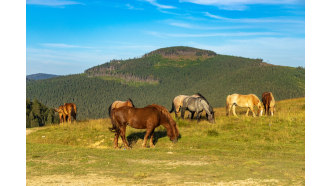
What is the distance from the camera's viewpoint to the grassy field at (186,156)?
32.9 feet

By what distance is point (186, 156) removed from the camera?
46.8 ft

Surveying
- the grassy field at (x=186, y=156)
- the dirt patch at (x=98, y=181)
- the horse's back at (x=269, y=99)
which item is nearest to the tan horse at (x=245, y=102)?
the horse's back at (x=269, y=99)

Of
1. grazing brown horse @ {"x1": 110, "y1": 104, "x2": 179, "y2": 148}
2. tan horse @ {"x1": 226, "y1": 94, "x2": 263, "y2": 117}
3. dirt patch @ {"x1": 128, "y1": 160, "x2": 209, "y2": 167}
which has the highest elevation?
tan horse @ {"x1": 226, "y1": 94, "x2": 263, "y2": 117}

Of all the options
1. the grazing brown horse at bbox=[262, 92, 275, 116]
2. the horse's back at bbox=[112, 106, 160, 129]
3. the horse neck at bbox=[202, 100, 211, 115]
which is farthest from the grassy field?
the grazing brown horse at bbox=[262, 92, 275, 116]

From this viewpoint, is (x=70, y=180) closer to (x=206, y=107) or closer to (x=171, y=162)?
(x=171, y=162)

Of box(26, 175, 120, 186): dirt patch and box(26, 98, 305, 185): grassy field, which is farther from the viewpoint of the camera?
box(26, 98, 305, 185): grassy field

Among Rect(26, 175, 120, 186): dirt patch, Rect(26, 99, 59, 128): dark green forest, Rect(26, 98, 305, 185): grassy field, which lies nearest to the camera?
Rect(26, 175, 120, 186): dirt patch

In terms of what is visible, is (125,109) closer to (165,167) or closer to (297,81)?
(165,167)

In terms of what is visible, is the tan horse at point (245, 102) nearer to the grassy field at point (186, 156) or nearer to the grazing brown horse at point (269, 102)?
the grazing brown horse at point (269, 102)

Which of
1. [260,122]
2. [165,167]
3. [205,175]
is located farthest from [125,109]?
[260,122]

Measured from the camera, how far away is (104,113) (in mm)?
172375

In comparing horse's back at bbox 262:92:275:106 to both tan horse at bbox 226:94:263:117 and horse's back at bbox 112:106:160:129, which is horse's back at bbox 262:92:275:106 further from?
horse's back at bbox 112:106:160:129

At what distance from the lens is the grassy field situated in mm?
10023
